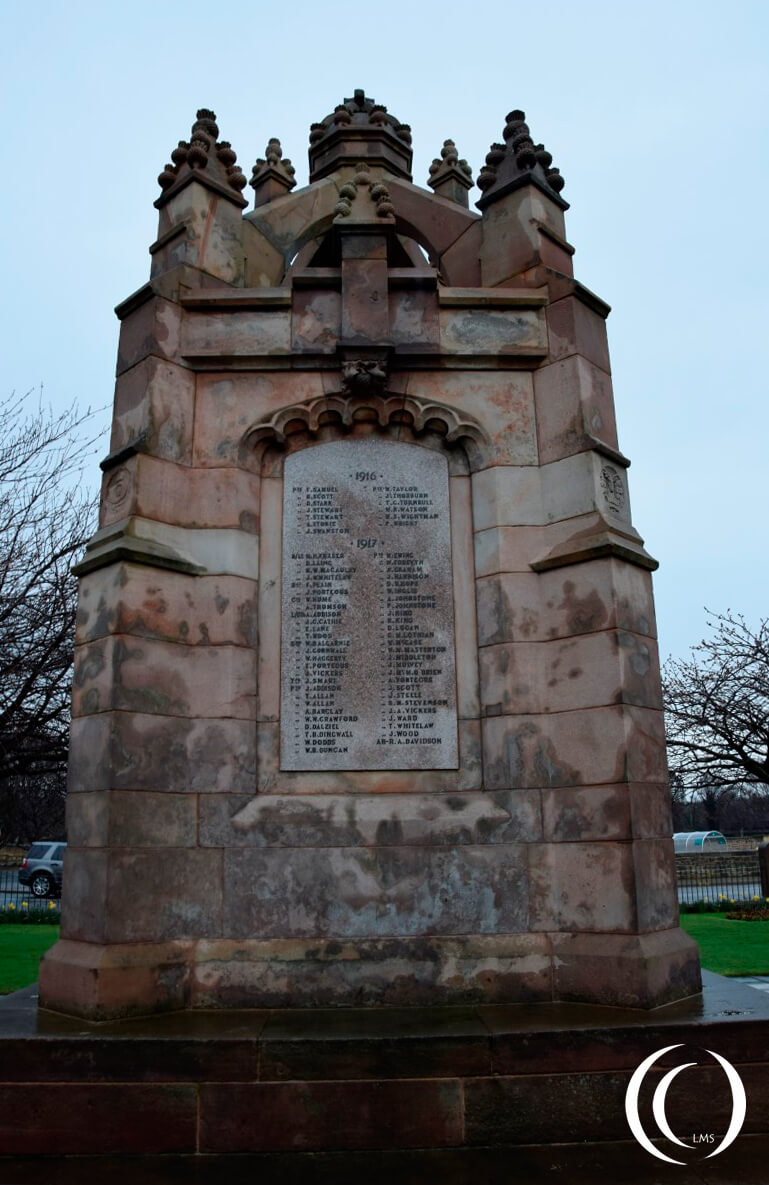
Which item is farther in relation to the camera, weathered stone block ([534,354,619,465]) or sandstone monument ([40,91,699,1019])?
weathered stone block ([534,354,619,465])

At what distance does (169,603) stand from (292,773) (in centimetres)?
157

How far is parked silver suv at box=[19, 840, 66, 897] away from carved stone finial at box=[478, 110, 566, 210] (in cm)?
2563

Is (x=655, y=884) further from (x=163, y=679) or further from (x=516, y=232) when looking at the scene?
(x=516, y=232)

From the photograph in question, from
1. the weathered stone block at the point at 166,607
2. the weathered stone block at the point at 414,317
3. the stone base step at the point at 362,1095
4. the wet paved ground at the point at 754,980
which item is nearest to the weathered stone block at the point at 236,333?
the weathered stone block at the point at 414,317

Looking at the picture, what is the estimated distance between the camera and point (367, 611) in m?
6.79

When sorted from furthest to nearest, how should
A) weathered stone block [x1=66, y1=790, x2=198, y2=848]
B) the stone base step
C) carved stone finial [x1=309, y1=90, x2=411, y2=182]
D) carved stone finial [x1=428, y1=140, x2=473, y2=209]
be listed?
carved stone finial [x1=428, y1=140, x2=473, y2=209] < carved stone finial [x1=309, y1=90, x2=411, y2=182] < weathered stone block [x1=66, y1=790, x2=198, y2=848] < the stone base step

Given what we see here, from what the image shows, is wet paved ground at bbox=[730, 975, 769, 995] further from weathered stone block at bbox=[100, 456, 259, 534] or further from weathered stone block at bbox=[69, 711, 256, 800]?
weathered stone block at bbox=[100, 456, 259, 534]

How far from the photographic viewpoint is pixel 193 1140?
15.5 ft

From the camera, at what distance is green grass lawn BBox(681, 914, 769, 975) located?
12.0 metres

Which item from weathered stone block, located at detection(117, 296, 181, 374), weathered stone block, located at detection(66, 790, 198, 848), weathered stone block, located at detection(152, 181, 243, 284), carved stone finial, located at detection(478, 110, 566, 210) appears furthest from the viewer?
carved stone finial, located at detection(478, 110, 566, 210)

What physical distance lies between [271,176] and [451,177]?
2074mm

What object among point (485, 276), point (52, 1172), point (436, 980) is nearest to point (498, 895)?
point (436, 980)

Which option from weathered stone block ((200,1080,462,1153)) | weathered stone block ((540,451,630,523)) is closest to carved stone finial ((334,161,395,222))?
weathered stone block ((540,451,630,523))

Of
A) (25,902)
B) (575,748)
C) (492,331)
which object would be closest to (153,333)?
(492,331)
